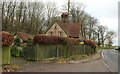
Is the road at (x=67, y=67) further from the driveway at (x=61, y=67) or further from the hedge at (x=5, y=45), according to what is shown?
the hedge at (x=5, y=45)

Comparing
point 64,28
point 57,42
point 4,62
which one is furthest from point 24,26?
point 4,62

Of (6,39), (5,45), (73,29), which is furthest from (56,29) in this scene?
(6,39)

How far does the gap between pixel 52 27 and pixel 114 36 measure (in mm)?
60100

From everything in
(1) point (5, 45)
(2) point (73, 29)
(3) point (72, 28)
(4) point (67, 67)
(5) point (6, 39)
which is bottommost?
(4) point (67, 67)

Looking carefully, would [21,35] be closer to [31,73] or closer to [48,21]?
[48,21]

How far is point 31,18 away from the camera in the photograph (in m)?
66.8

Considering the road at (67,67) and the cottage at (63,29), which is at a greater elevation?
the cottage at (63,29)

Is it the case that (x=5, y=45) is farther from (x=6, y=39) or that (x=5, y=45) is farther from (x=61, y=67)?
(x=61, y=67)

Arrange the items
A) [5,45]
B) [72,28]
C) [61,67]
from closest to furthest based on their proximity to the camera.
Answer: [61,67] → [5,45] → [72,28]

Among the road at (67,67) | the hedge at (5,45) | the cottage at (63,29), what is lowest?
the road at (67,67)

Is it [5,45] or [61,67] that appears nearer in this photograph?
[61,67]

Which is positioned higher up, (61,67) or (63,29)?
(63,29)

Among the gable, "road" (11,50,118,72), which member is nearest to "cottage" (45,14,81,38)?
the gable

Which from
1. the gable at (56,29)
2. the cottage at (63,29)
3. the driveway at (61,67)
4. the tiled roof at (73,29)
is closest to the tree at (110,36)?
the tiled roof at (73,29)
